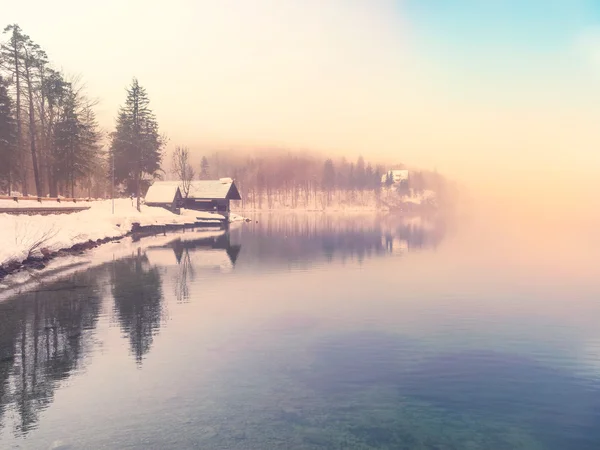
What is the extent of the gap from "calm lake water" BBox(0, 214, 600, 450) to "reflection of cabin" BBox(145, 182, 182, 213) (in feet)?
193

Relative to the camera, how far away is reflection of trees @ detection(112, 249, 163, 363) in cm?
1597

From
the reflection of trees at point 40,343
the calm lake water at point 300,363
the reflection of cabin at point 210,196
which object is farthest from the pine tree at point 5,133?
the reflection of trees at point 40,343

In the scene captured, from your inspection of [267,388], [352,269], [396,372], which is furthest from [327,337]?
[352,269]

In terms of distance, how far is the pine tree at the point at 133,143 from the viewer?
82.4 meters

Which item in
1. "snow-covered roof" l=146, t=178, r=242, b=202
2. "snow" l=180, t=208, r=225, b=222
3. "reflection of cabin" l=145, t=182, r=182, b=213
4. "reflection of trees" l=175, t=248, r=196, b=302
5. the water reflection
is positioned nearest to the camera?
the water reflection

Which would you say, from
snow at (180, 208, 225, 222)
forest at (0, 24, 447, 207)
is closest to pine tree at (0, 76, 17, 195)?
forest at (0, 24, 447, 207)

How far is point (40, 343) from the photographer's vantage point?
14.9m

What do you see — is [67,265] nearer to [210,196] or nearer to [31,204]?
[31,204]

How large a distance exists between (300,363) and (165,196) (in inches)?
3063

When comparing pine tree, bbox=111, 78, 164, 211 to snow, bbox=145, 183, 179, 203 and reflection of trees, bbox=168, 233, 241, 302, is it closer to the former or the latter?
snow, bbox=145, 183, 179, 203

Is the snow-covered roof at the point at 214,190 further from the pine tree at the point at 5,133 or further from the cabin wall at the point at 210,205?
the pine tree at the point at 5,133

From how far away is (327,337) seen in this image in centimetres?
1639

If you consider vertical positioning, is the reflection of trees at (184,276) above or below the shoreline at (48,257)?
below


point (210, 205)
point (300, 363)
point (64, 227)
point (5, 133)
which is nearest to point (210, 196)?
point (210, 205)
